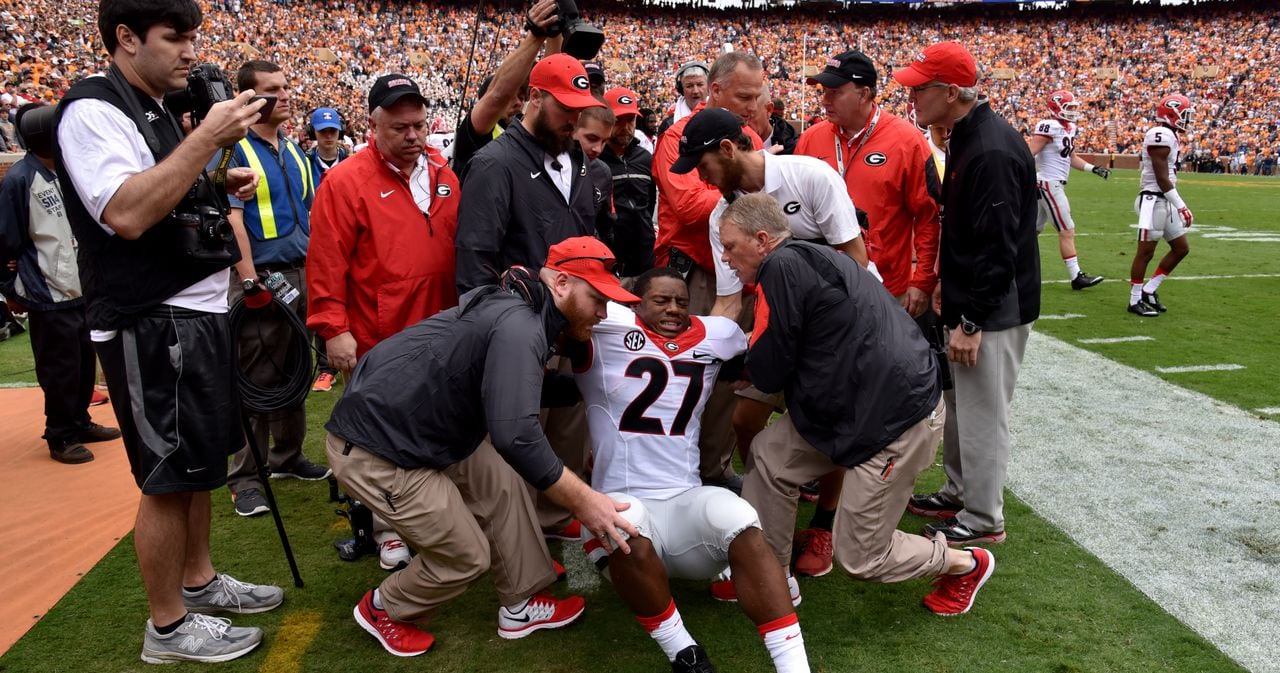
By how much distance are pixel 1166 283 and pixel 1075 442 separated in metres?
6.62

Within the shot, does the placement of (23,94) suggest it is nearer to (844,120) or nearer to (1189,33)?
(844,120)

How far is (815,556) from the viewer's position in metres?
3.92

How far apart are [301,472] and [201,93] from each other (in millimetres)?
2710

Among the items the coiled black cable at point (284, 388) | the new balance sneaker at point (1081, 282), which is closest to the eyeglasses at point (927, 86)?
the coiled black cable at point (284, 388)

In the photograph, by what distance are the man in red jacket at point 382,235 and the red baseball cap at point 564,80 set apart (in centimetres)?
58

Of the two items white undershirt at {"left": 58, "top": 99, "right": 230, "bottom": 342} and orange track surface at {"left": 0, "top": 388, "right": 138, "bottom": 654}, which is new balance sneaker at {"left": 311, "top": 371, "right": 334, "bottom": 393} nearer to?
orange track surface at {"left": 0, "top": 388, "right": 138, "bottom": 654}

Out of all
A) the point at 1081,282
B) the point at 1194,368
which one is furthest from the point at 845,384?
the point at 1081,282

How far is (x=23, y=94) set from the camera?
16.4m

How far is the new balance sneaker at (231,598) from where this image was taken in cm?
352

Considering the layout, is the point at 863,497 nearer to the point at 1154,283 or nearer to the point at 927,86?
the point at 927,86

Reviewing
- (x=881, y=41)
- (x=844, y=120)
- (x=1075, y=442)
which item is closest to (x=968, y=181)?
(x=844, y=120)

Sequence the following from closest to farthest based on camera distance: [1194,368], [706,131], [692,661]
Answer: [692,661]
[706,131]
[1194,368]

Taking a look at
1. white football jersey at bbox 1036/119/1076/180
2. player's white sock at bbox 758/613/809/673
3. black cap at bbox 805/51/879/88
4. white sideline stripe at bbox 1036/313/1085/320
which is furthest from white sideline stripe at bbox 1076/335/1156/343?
player's white sock at bbox 758/613/809/673

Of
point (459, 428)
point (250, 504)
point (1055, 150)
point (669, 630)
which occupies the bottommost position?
point (250, 504)
